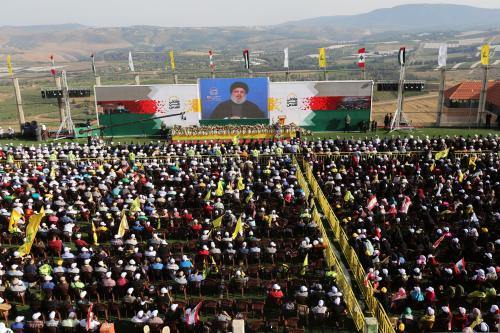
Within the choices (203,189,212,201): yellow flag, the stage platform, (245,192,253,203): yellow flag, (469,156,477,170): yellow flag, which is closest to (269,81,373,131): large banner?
the stage platform

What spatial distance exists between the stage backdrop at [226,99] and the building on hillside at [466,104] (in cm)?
936

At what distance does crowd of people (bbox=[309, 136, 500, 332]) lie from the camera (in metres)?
13.8

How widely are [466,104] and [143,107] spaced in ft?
104

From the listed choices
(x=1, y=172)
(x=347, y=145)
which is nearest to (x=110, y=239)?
(x=1, y=172)

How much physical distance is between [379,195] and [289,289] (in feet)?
29.2

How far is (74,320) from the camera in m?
12.8

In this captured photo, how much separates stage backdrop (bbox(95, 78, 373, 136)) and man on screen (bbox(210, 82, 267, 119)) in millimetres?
199

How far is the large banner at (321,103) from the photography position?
132 ft

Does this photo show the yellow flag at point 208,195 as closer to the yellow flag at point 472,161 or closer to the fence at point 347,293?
the fence at point 347,293

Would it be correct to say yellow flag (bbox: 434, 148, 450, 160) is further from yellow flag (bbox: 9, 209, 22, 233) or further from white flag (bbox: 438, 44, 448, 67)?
yellow flag (bbox: 9, 209, 22, 233)

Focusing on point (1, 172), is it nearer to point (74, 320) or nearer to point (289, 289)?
point (74, 320)

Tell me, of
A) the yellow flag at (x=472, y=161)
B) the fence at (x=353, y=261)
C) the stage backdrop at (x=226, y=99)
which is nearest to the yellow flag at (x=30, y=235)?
the fence at (x=353, y=261)

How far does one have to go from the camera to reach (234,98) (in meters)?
40.7

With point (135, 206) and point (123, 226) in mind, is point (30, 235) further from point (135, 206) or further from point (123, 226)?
point (135, 206)
